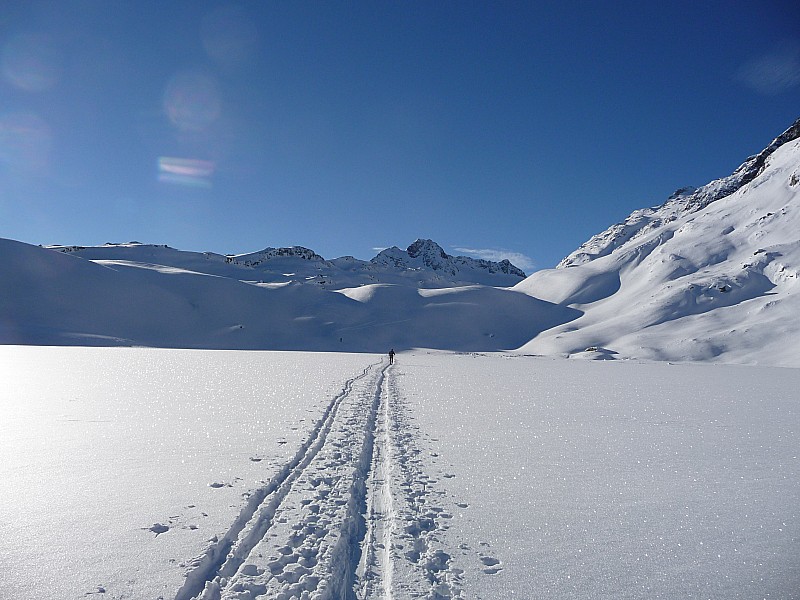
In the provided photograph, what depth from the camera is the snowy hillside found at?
65.6 meters

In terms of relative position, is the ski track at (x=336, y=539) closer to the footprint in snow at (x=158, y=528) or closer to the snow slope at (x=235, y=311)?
the footprint in snow at (x=158, y=528)

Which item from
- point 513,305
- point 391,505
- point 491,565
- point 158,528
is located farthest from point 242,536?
point 513,305

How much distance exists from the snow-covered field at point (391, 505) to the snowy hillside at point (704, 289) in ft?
185

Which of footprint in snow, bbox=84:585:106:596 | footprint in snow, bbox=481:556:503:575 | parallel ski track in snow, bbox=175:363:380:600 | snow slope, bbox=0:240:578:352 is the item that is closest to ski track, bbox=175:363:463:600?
parallel ski track in snow, bbox=175:363:380:600

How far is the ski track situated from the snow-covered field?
0.03 metres

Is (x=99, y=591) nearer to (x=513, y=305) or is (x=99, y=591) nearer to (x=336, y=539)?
(x=336, y=539)

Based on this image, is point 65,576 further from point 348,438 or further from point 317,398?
point 317,398

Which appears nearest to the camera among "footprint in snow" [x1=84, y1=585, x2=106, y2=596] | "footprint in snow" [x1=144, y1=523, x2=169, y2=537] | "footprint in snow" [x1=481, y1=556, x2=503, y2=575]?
"footprint in snow" [x1=84, y1=585, x2=106, y2=596]

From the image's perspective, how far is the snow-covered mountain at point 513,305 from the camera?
72.3 metres

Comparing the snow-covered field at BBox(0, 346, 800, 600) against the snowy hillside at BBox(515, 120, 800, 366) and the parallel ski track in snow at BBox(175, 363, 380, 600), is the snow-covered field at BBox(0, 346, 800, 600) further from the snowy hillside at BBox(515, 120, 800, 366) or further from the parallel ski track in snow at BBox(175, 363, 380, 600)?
the snowy hillside at BBox(515, 120, 800, 366)

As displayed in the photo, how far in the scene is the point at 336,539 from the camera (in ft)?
19.0

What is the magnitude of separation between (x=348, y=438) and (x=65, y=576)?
6.60m

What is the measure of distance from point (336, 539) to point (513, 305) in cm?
11510

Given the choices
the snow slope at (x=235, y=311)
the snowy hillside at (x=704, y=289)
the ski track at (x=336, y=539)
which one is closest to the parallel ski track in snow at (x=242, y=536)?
the ski track at (x=336, y=539)
